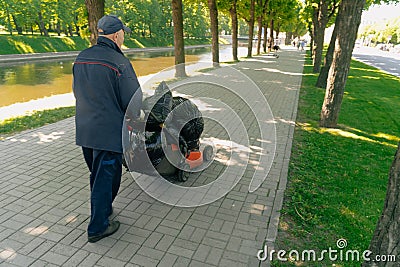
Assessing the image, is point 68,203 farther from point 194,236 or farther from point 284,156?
point 284,156

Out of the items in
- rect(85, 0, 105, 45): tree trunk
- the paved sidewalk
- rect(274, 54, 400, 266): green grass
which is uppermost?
rect(85, 0, 105, 45): tree trunk

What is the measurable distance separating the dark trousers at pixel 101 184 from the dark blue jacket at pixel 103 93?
0.15m

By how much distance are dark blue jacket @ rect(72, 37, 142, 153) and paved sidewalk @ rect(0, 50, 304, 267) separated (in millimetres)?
1082

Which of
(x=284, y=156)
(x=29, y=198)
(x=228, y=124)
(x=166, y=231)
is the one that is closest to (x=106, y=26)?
(x=166, y=231)

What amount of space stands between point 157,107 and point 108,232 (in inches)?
62.5

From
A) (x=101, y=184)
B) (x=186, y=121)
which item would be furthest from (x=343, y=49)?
(x=101, y=184)

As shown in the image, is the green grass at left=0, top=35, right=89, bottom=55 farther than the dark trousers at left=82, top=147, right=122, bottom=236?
Yes

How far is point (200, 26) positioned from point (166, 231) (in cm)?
6634

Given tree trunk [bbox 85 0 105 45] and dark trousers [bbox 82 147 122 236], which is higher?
tree trunk [bbox 85 0 105 45]

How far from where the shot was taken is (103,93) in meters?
2.79

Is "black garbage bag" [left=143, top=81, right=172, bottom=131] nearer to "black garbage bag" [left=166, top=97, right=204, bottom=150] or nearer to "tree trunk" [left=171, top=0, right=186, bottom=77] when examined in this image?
"black garbage bag" [left=166, top=97, right=204, bottom=150]

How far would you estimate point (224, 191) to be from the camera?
4.23 metres

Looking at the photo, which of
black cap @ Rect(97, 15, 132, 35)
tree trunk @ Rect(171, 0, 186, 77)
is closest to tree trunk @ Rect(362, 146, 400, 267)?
black cap @ Rect(97, 15, 132, 35)

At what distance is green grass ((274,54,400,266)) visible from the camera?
11.0ft
